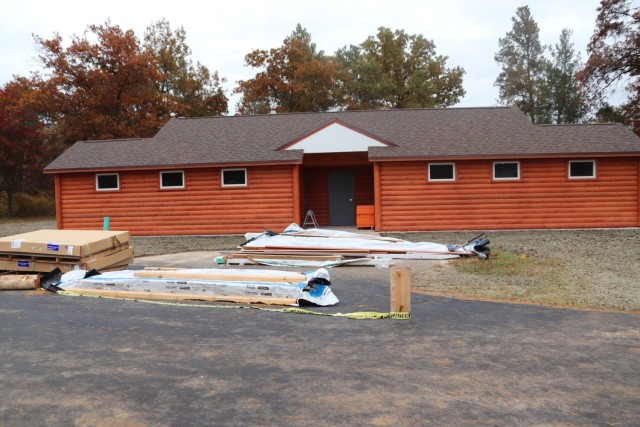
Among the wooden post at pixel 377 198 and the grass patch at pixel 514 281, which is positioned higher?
the wooden post at pixel 377 198

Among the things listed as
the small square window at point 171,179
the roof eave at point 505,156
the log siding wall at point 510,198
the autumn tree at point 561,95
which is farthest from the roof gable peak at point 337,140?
the autumn tree at point 561,95

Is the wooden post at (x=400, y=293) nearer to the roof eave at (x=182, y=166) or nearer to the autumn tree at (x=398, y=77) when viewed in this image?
the roof eave at (x=182, y=166)

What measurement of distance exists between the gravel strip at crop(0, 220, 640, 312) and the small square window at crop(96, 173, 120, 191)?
232cm

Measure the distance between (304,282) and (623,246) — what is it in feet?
30.9

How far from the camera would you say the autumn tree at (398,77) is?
137ft

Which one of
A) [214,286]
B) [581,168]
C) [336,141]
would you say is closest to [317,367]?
[214,286]

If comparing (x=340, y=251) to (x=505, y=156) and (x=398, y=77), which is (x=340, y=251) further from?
(x=398, y=77)

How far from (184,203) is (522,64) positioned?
41437mm

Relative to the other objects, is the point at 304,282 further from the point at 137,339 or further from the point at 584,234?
the point at 584,234

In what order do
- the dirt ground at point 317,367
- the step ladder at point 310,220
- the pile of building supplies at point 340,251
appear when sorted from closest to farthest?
1. the dirt ground at point 317,367
2. the pile of building supplies at point 340,251
3. the step ladder at point 310,220

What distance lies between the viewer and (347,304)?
7.74m

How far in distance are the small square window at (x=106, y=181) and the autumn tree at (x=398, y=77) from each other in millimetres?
25105

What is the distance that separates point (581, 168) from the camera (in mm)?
18438

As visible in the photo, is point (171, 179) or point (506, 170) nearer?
point (506, 170)
